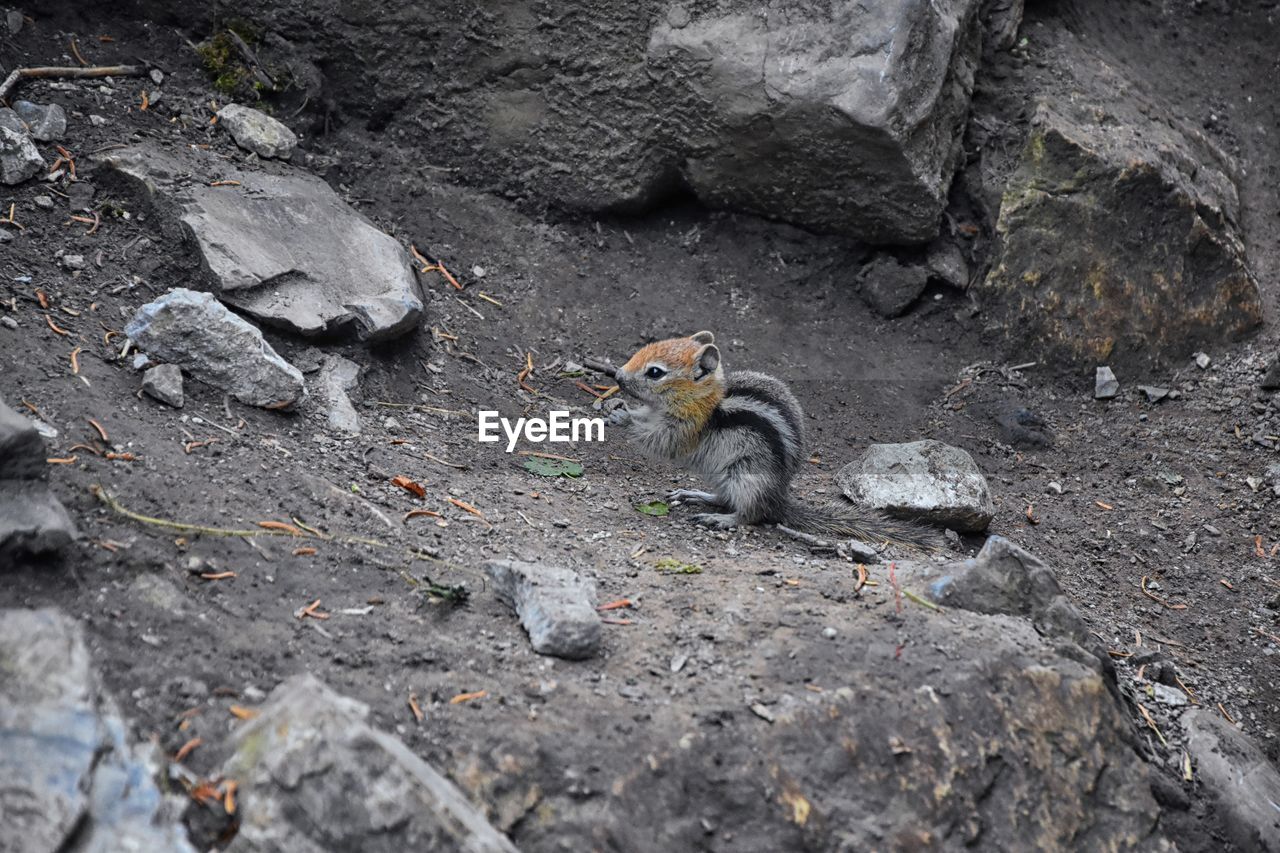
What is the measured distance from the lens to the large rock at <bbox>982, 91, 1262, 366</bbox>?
7023 mm

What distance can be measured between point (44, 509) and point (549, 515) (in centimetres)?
222

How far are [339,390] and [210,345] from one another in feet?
2.39

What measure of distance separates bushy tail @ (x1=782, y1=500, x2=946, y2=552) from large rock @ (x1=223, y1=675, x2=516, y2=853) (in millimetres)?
2950

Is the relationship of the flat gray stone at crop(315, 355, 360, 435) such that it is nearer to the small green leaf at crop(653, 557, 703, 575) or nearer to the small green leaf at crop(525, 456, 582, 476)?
the small green leaf at crop(525, 456, 582, 476)

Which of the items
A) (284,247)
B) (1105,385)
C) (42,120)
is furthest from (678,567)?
(42,120)

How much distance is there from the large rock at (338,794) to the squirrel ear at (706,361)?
3.25m

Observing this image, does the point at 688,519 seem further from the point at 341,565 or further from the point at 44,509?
the point at 44,509

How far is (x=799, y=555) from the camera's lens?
5176 mm

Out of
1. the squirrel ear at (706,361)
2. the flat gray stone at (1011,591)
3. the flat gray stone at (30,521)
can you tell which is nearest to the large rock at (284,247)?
the squirrel ear at (706,361)

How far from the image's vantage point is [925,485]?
229 inches

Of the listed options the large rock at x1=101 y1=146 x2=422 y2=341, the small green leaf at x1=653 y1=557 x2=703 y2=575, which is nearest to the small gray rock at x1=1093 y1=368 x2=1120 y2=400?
the small green leaf at x1=653 y1=557 x2=703 y2=575

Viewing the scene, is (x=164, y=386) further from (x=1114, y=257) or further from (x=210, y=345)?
(x=1114, y=257)

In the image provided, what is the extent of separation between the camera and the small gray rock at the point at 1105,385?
7.00 meters

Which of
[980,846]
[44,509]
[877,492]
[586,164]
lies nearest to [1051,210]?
[877,492]
